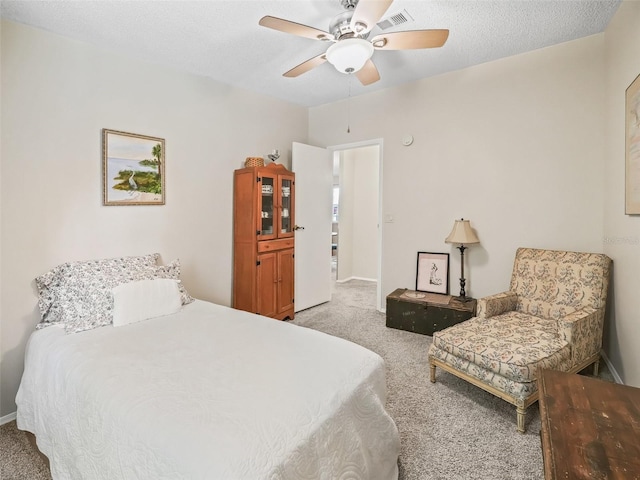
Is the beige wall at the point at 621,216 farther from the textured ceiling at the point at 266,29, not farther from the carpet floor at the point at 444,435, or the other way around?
the carpet floor at the point at 444,435

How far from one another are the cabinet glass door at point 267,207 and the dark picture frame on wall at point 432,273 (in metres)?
1.74

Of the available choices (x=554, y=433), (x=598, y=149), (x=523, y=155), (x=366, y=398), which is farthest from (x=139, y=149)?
(x=598, y=149)

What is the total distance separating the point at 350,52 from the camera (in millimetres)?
2041

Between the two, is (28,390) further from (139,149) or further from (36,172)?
(139,149)

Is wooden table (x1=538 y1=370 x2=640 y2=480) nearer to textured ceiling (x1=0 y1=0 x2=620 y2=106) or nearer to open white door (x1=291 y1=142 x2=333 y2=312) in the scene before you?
textured ceiling (x1=0 y1=0 x2=620 y2=106)

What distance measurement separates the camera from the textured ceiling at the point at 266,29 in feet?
7.17

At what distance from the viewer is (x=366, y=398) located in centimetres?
146

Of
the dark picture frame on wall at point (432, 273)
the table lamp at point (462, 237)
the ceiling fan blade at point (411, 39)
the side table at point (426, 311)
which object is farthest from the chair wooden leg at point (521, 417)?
the ceiling fan blade at point (411, 39)

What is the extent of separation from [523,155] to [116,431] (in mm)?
3596

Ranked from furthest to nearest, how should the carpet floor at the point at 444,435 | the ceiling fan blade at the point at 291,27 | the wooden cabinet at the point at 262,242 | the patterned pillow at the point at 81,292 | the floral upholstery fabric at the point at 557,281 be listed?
the wooden cabinet at the point at 262,242
the floral upholstery fabric at the point at 557,281
the patterned pillow at the point at 81,292
the ceiling fan blade at the point at 291,27
the carpet floor at the point at 444,435

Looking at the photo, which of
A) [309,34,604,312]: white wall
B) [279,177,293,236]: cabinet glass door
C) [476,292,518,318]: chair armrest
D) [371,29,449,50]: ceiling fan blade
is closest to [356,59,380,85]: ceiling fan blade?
[371,29,449,50]: ceiling fan blade

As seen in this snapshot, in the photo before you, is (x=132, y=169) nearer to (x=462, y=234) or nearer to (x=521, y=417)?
(x=462, y=234)

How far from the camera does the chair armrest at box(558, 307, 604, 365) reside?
210cm

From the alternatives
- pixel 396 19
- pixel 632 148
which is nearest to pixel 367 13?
pixel 396 19
